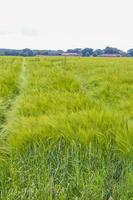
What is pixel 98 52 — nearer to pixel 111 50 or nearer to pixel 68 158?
pixel 111 50

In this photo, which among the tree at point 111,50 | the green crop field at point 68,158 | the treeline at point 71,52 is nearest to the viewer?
the green crop field at point 68,158

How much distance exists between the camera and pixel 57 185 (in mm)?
2820

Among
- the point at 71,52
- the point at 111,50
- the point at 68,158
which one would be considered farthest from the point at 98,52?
the point at 68,158

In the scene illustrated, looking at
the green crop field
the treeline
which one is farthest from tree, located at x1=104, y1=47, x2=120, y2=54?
the green crop field

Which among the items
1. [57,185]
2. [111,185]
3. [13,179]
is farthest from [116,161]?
[13,179]

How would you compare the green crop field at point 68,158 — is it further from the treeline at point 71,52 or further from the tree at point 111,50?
the tree at point 111,50

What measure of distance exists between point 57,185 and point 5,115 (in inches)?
109

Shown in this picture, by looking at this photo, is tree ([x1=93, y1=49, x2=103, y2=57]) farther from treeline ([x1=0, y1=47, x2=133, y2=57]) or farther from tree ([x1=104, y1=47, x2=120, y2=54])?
tree ([x1=104, y1=47, x2=120, y2=54])

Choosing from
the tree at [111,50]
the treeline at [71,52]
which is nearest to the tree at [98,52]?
the treeline at [71,52]

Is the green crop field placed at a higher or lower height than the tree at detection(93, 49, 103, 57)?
higher

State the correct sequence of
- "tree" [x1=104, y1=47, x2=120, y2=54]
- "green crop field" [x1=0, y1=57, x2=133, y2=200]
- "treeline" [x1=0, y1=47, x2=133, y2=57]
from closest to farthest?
1. "green crop field" [x1=0, y1=57, x2=133, y2=200]
2. "treeline" [x1=0, y1=47, x2=133, y2=57]
3. "tree" [x1=104, y1=47, x2=120, y2=54]

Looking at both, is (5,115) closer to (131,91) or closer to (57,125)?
(57,125)

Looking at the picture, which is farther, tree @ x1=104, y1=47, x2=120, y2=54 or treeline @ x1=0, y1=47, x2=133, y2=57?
tree @ x1=104, y1=47, x2=120, y2=54

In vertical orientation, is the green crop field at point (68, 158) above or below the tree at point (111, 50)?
above
